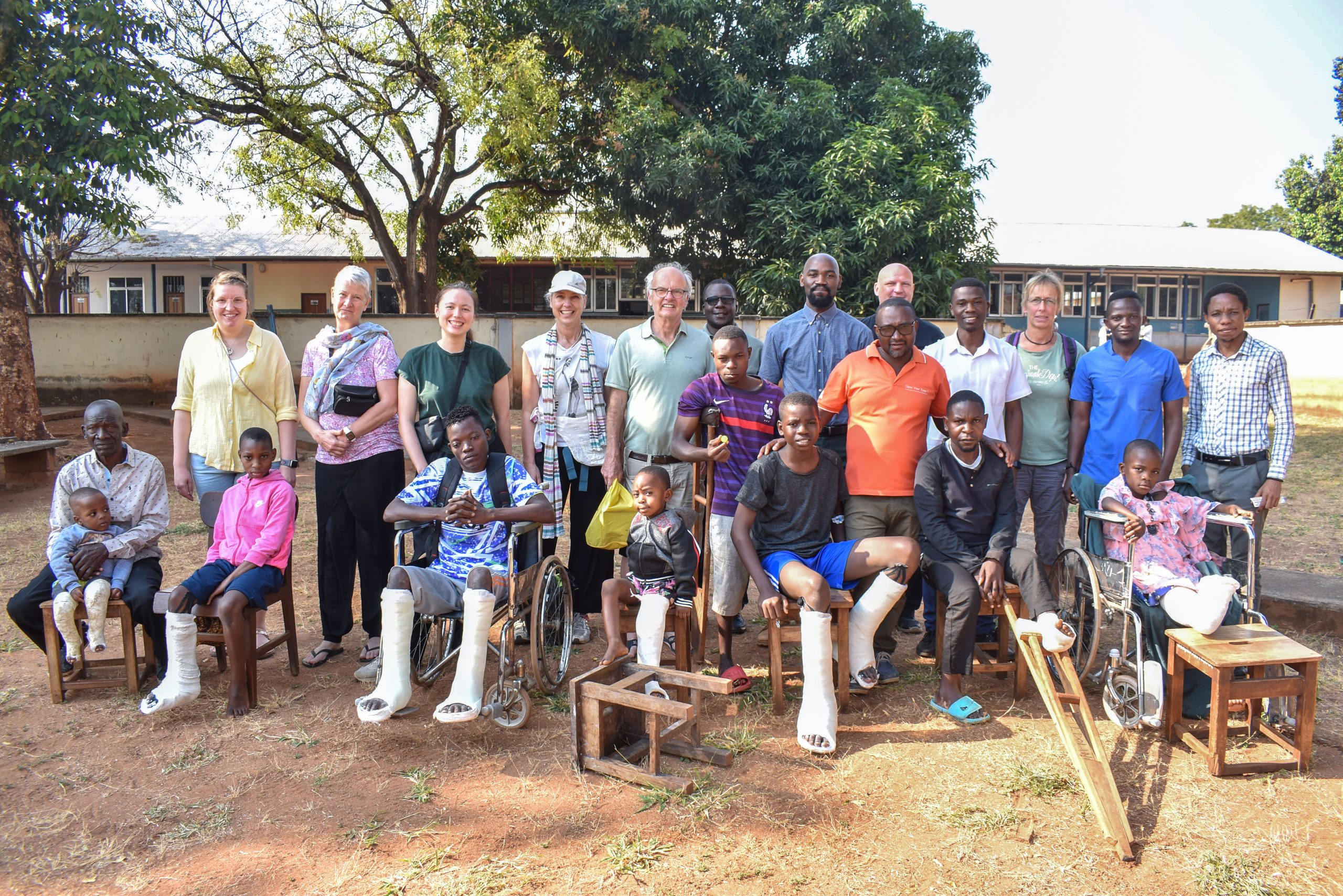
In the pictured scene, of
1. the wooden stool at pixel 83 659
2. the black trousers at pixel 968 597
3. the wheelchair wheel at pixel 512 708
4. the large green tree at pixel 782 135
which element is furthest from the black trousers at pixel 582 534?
the large green tree at pixel 782 135

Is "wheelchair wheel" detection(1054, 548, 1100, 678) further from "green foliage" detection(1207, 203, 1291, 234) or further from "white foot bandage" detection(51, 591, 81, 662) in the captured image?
"green foliage" detection(1207, 203, 1291, 234)

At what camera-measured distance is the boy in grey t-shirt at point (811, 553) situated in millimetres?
3775

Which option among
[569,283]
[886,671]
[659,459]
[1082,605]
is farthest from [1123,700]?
[569,283]

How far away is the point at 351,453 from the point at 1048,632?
3308 millimetres

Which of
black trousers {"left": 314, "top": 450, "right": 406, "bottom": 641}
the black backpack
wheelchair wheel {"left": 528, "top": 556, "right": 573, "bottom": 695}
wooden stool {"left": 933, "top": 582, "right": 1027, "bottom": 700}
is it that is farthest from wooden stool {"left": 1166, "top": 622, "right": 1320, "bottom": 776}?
black trousers {"left": 314, "top": 450, "right": 406, "bottom": 641}

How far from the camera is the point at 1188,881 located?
2.76 metres

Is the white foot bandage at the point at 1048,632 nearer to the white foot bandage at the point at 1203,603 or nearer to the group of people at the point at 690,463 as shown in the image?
the group of people at the point at 690,463

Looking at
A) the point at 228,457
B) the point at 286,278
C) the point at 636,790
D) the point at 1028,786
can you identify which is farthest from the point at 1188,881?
the point at 286,278

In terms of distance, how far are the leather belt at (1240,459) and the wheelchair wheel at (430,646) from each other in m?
3.82

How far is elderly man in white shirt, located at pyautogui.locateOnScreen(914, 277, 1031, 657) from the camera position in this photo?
462cm

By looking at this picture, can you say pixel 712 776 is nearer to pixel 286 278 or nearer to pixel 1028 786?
pixel 1028 786

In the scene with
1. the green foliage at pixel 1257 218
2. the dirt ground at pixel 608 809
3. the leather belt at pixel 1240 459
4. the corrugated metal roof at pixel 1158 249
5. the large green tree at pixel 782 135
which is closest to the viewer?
the dirt ground at pixel 608 809

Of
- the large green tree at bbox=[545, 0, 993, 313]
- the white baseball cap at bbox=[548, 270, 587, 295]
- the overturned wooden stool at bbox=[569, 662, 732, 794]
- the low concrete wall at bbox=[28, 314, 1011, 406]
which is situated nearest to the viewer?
the overturned wooden stool at bbox=[569, 662, 732, 794]

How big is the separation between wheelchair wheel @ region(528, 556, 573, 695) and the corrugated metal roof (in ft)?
70.1
